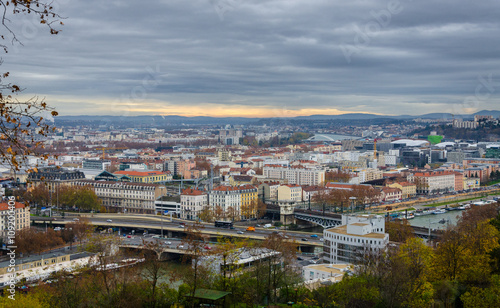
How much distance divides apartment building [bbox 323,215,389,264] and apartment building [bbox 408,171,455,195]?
2609 centimetres

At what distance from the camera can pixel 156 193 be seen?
33.7 metres

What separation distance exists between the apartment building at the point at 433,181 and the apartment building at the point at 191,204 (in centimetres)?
1902

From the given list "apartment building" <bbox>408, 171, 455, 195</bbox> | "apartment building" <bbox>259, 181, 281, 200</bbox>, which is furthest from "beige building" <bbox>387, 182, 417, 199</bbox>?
"apartment building" <bbox>259, 181, 281, 200</bbox>

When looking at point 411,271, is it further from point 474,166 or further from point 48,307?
point 474,166

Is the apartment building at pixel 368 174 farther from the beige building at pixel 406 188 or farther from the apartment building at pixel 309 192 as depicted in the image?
the apartment building at pixel 309 192

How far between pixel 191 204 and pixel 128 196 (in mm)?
5153

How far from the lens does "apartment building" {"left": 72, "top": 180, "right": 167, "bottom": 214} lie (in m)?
33.5

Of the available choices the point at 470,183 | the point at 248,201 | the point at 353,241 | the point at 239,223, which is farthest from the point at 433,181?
the point at 353,241

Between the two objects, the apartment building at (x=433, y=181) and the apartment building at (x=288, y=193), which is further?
the apartment building at (x=433, y=181)

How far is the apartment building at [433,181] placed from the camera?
42438 millimetres

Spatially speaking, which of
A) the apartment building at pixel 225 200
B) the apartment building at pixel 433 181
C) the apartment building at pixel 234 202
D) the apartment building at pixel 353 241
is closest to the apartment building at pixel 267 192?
the apartment building at pixel 234 202

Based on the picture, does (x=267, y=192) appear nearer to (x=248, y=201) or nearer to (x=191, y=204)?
(x=248, y=201)

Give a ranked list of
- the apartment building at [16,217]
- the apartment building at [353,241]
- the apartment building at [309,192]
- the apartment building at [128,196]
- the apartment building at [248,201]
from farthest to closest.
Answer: the apartment building at [309,192] → the apartment building at [128,196] → the apartment building at [248,201] → the apartment building at [16,217] → the apartment building at [353,241]

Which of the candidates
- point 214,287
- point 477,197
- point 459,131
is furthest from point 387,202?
point 459,131
